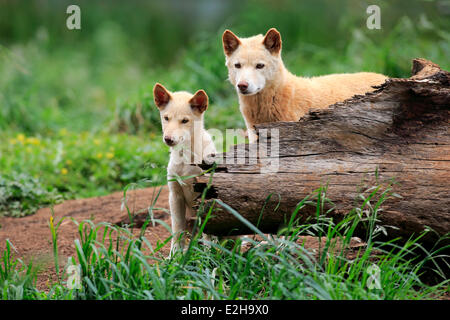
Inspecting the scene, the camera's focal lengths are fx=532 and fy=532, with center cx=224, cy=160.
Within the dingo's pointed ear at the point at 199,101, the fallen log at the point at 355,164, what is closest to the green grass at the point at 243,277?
the fallen log at the point at 355,164

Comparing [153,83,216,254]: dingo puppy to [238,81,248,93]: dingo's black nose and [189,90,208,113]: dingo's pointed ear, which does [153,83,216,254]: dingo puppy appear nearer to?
[189,90,208,113]: dingo's pointed ear

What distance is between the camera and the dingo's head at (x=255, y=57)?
4.66 meters

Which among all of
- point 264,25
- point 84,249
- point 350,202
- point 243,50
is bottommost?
point 84,249

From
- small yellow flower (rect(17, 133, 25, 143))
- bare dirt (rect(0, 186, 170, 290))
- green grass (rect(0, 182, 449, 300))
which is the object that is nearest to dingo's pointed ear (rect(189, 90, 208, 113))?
bare dirt (rect(0, 186, 170, 290))

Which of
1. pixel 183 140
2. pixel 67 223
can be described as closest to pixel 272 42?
pixel 183 140

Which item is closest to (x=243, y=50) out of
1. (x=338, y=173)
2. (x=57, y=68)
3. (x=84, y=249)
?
(x=338, y=173)

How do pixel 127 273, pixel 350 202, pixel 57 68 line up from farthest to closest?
pixel 57 68
pixel 350 202
pixel 127 273

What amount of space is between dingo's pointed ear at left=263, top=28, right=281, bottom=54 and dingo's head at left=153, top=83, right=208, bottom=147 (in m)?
0.96

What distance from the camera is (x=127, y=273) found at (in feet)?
10.6

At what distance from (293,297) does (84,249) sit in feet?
4.48

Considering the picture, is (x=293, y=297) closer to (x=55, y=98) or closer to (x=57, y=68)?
(x=55, y=98)

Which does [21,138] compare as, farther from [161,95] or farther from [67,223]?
[161,95]

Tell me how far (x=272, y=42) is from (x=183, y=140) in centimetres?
135

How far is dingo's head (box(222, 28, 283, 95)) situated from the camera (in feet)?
15.3
